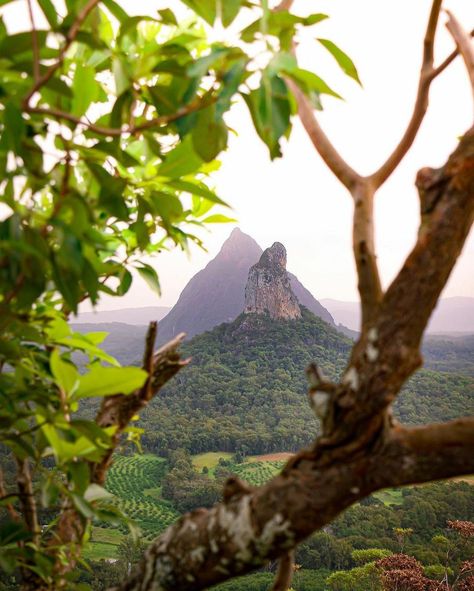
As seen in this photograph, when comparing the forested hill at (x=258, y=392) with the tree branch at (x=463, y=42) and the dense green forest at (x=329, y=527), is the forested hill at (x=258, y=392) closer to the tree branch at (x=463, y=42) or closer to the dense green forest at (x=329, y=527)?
the dense green forest at (x=329, y=527)

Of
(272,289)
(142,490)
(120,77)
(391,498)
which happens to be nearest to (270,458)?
(142,490)

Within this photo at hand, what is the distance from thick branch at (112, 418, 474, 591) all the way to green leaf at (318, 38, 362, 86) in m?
0.40

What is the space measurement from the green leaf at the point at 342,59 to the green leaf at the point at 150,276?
1.65 ft

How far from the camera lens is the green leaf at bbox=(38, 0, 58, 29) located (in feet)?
1.78

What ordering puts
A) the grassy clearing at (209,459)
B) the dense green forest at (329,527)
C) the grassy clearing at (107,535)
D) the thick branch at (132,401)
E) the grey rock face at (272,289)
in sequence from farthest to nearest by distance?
1. the grey rock face at (272,289)
2. the grassy clearing at (209,459)
3. the grassy clearing at (107,535)
4. the dense green forest at (329,527)
5. the thick branch at (132,401)

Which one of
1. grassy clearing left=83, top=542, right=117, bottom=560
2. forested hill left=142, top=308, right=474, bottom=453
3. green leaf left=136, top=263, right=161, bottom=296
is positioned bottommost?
grassy clearing left=83, top=542, right=117, bottom=560

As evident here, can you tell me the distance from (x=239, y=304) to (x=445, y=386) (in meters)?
26.8

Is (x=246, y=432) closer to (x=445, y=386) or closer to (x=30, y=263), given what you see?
(x=445, y=386)

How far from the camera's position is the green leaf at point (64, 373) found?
612 millimetres

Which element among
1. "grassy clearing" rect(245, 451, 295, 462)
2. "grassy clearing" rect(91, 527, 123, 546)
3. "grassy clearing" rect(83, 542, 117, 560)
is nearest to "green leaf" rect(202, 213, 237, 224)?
"grassy clearing" rect(83, 542, 117, 560)

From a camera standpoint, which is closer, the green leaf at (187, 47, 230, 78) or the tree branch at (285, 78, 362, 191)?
the green leaf at (187, 47, 230, 78)

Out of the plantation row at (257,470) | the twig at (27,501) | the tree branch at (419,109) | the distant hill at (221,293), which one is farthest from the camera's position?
the distant hill at (221,293)

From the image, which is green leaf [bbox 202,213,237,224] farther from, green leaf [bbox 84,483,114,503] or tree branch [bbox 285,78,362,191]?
green leaf [bbox 84,483,114,503]

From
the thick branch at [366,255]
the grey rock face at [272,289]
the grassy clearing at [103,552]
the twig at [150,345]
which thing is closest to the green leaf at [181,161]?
the thick branch at [366,255]
